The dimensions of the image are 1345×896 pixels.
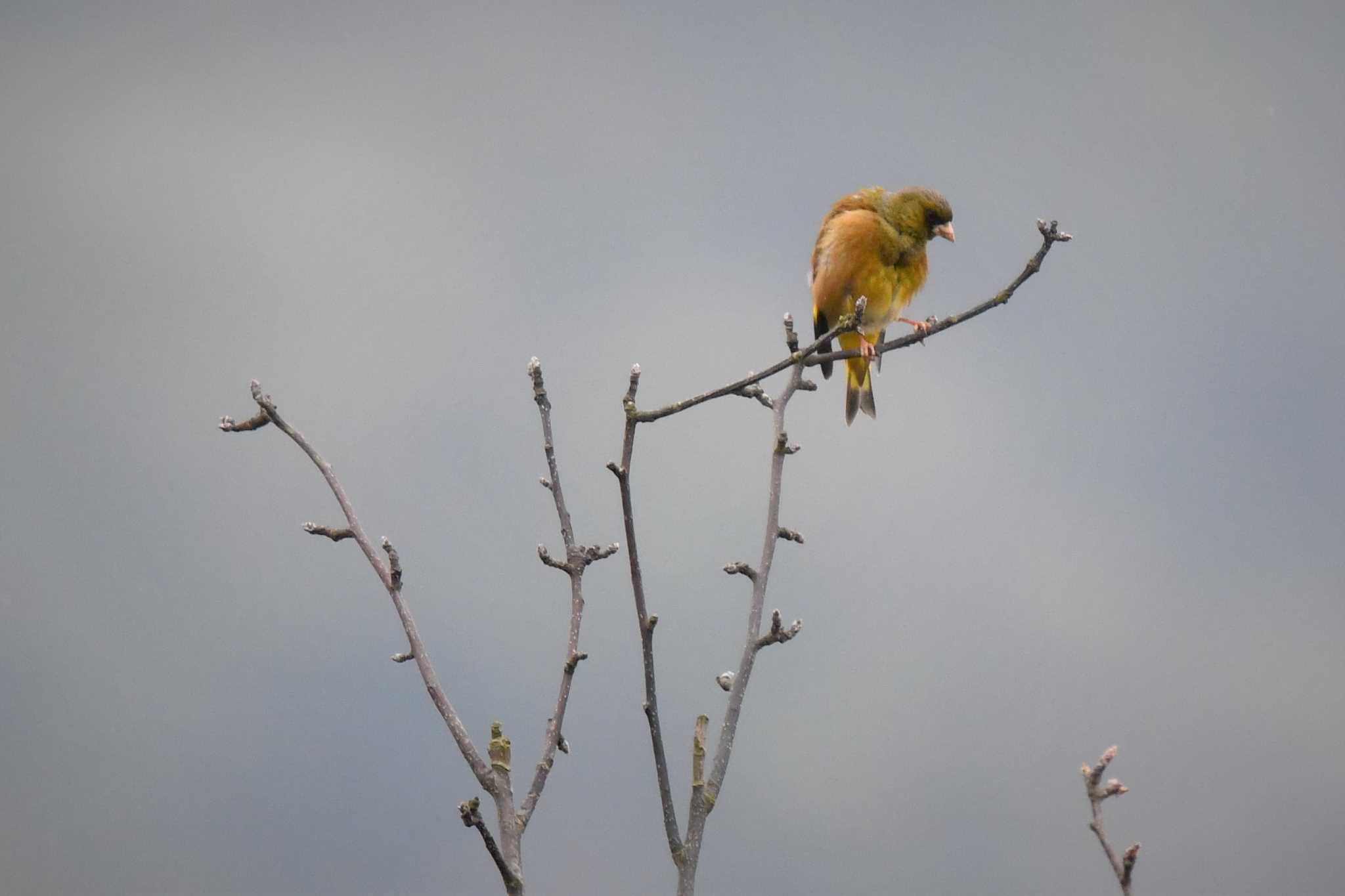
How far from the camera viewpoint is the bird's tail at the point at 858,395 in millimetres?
3760

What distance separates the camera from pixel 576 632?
1471mm

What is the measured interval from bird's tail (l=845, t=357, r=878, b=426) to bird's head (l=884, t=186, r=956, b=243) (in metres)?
0.53

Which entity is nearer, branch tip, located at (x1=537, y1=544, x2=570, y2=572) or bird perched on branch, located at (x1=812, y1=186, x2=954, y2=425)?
branch tip, located at (x1=537, y1=544, x2=570, y2=572)

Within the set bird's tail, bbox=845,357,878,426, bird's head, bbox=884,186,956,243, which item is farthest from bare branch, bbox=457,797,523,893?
bird's tail, bbox=845,357,878,426

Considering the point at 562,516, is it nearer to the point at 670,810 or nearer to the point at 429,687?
the point at 429,687

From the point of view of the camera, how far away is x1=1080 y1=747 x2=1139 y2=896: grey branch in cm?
122

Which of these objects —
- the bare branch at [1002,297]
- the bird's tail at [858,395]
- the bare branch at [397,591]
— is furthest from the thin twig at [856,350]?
the bird's tail at [858,395]

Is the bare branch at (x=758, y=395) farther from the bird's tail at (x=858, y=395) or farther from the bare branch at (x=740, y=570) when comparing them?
the bird's tail at (x=858, y=395)

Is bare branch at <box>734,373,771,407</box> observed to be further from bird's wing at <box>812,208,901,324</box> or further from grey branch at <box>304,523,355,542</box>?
bird's wing at <box>812,208,901,324</box>

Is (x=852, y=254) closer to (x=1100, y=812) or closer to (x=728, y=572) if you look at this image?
(x=728, y=572)

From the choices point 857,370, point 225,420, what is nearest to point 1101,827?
point 225,420

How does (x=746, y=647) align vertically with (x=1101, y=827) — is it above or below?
above

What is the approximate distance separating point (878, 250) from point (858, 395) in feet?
2.02

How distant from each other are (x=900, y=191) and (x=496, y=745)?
240cm
